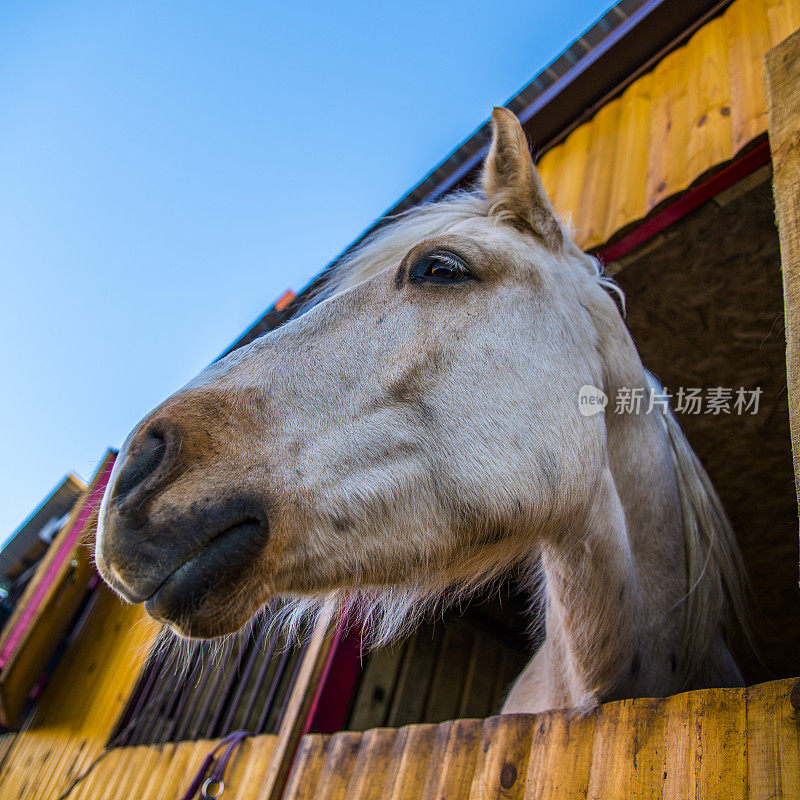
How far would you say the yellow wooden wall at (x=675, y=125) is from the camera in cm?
241

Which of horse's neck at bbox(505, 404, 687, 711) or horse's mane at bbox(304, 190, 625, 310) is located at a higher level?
horse's mane at bbox(304, 190, 625, 310)

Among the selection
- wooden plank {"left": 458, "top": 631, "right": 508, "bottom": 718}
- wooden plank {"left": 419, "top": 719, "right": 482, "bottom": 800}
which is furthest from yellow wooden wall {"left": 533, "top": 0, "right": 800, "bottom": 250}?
wooden plank {"left": 458, "top": 631, "right": 508, "bottom": 718}

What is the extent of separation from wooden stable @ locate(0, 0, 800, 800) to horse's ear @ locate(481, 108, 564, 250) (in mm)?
684

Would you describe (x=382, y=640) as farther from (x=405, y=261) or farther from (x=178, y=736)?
(x=178, y=736)

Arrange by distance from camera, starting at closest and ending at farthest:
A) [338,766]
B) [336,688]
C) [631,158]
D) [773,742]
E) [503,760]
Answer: [773,742]
[503,760]
[338,766]
[631,158]
[336,688]

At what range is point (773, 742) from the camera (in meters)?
0.97

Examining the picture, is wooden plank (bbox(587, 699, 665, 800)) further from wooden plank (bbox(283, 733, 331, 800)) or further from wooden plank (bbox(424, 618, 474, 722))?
wooden plank (bbox(424, 618, 474, 722))

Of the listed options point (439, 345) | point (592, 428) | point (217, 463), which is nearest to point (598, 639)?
point (592, 428)

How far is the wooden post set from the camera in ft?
3.34

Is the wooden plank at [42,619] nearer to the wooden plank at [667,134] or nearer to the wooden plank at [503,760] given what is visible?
the wooden plank at [503,760]

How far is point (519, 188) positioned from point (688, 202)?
938mm

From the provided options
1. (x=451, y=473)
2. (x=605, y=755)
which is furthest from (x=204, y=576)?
(x=605, y=755)

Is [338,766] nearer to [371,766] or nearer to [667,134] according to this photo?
[371,766]

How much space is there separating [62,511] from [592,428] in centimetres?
736
